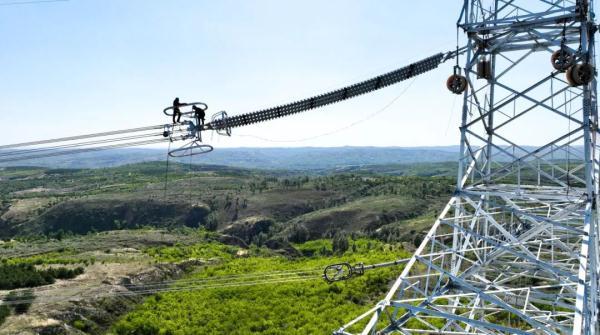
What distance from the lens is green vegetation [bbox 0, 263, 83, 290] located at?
37.0 metres

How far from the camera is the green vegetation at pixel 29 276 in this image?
Answer: 1458 inches

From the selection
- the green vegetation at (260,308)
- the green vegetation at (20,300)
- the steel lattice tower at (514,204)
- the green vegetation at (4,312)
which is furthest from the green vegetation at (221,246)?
the steel lattice tower at (514,204)

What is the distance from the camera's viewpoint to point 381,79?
19531 mm

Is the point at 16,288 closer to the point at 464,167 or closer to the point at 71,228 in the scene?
the point at 464,167

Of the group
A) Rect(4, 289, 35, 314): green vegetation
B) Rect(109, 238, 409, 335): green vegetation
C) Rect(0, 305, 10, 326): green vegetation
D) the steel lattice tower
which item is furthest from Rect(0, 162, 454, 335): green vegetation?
the steel lattice tower

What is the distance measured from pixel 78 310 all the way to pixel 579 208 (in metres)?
30.0

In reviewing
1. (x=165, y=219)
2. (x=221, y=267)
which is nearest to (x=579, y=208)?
(x=221, y=267)

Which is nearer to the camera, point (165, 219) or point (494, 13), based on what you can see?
point (494, 13)

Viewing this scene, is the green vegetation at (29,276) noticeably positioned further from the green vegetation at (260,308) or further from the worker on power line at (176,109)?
the worker on power line at (176,109)

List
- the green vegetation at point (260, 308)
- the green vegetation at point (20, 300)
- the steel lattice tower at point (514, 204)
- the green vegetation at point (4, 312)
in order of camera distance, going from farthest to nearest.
Answer: the green vegetation at point (260, 308), the green vegetation at point (20, 300), the green vegetation at point (4, 312), the steel lattice tower at point (514, 204)

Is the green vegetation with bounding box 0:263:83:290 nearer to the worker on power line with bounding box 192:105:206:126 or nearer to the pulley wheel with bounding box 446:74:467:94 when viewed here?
the worker on power line with bounding box 192:105:206:126

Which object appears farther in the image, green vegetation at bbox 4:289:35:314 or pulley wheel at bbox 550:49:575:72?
green vegetation at bbox 4:289:35:314

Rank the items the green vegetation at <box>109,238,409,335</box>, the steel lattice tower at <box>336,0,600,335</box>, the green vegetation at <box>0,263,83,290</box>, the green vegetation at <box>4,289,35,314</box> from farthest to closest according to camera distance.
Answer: the green vegetation at <box>0,263,83,290</box> < the green vegetation at <box>109,238,409,335</box> < the green vegetation at <box>4,289,35,314</box> < the steel lattice tower at <box>336,0,600,335</box>

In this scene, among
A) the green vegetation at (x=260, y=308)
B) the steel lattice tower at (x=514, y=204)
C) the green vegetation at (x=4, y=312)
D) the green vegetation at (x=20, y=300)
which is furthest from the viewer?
the green vegetation at (x=260, y=308)
